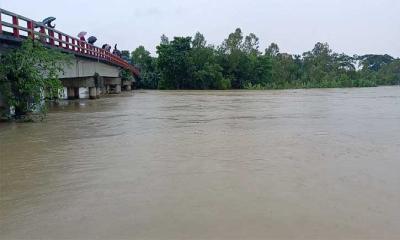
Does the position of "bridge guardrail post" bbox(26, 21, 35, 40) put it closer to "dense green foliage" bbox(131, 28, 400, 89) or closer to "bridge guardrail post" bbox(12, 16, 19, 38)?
"bridge guardrail post" bbox(12, 16, 19, 38)

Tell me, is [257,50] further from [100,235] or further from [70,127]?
[100,235]

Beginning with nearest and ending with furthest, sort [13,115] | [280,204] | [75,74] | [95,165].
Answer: [280,204]
[95,165]
[13,115]
[75,74]

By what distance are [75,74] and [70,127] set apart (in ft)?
38.4

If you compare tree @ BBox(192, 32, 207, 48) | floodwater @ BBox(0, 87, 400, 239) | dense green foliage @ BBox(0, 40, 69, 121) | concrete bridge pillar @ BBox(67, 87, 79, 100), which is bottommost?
floodwater @ BBox(0, 87, 400, 239)

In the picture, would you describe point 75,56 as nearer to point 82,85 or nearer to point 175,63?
point 82,85

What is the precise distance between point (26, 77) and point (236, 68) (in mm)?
50033

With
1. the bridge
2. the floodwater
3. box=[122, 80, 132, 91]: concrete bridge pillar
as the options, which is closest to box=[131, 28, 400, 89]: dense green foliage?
box=[122, 80, 132, 91]: concrete bridge pillar

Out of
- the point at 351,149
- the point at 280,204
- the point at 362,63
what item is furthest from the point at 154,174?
the point at 362,63

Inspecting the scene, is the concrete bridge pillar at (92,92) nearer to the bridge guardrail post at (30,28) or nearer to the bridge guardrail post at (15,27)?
the bridge guardrail post at (30,28)

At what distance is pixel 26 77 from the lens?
14094 millimetres

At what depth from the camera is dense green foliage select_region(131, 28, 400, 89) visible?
5594cm

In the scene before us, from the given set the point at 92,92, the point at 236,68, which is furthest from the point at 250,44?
the point at 92,92

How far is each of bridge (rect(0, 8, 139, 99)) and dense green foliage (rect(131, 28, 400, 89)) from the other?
12434 mm

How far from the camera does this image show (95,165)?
7535 millimetres
